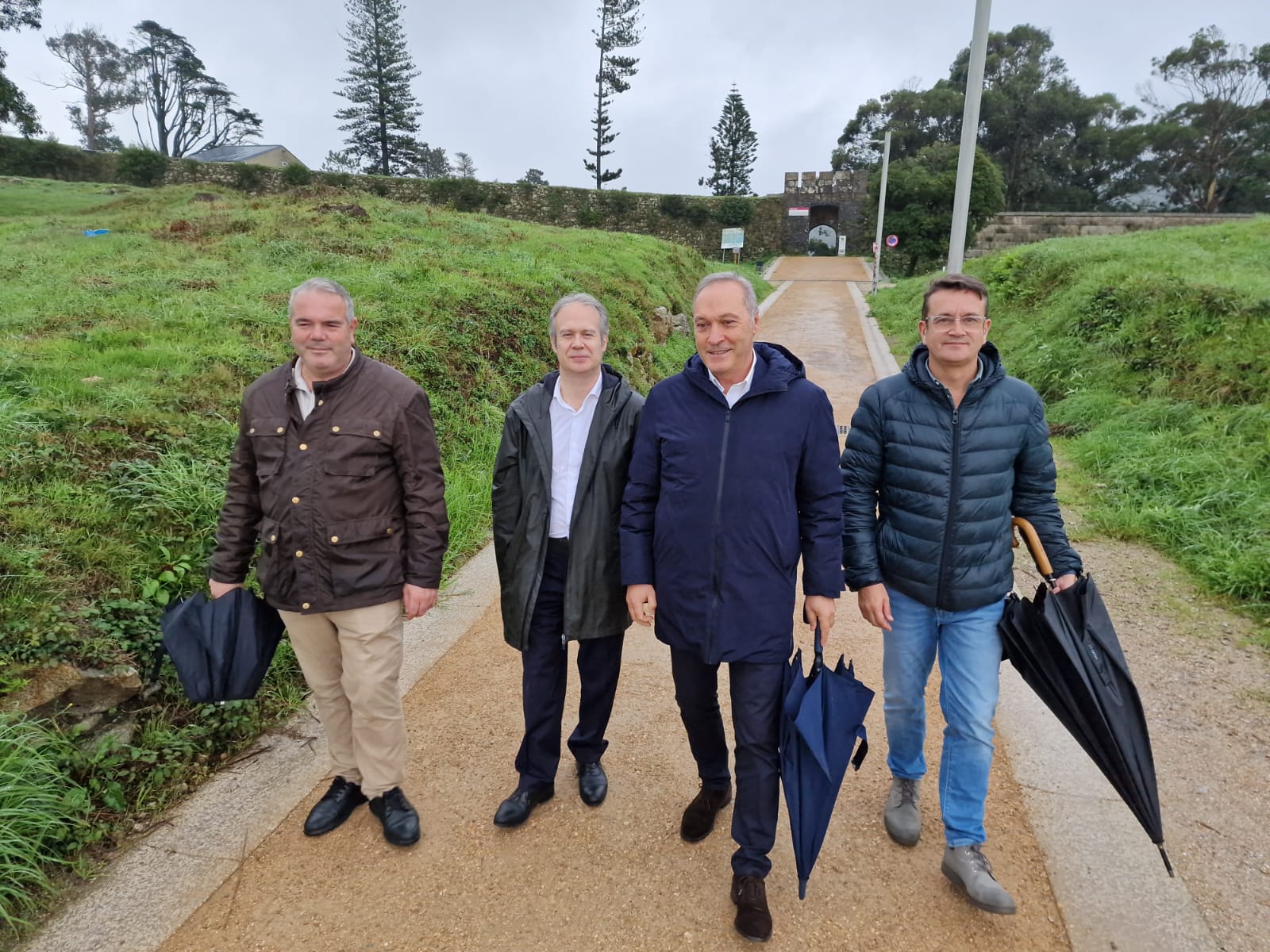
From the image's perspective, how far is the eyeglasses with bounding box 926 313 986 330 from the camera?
7.41ft

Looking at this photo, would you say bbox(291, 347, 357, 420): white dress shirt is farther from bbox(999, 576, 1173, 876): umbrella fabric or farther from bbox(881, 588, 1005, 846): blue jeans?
bbox(999, 576, 1173, 876): umbrella fabric

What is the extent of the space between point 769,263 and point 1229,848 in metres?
34.5

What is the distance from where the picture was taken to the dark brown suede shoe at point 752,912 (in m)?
2.21

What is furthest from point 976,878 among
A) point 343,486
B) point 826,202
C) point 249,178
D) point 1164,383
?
point 826,202

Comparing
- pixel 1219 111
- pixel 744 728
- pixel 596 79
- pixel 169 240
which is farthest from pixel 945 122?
pixel 744 728

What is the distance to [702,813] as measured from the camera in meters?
2.66

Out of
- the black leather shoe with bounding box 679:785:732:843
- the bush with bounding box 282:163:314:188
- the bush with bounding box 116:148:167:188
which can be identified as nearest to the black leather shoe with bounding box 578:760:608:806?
the black leather shoe with bounding box 679:785:732:843

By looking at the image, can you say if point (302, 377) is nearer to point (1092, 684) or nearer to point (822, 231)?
point (1092, 684)

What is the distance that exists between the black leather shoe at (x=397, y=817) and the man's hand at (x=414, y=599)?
27.9 inches

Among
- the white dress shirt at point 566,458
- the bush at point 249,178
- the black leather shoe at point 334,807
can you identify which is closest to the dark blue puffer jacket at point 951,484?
the white dress shirt at point 566,458

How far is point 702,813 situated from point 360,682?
1312 mm

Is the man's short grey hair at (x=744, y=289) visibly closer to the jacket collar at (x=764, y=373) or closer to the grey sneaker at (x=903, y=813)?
the jacket collar at (x=764, y=373)

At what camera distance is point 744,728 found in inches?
90.7

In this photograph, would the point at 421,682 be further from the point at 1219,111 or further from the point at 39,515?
the point at 1219,111
